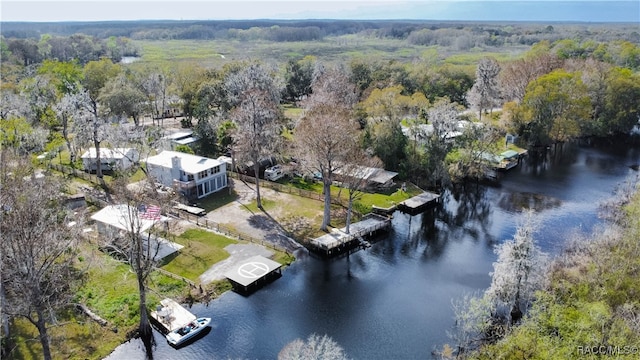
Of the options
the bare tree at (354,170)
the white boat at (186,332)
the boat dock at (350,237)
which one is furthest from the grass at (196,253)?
the bare tree at (354,170)

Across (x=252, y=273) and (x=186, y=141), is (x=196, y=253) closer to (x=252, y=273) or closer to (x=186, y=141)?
(x=252, y=273)

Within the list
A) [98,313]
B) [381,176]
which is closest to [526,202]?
[381,176]

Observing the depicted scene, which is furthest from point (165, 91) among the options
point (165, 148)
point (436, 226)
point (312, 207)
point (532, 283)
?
point (532, 283)

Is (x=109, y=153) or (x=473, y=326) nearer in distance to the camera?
(x=473, y=326)

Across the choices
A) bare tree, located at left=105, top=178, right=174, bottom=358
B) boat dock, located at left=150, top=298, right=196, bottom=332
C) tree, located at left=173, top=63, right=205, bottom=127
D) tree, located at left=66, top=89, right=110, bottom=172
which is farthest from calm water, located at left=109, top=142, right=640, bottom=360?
tree, located at left=173, top=63, right=205, bottom=127

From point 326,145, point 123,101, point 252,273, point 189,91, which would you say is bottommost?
point 252,273

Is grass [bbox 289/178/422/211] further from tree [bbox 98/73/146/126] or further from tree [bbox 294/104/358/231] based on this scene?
tree [bbox 98/73/146/126]

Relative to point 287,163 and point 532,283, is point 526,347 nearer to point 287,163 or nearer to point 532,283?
point 532,283
